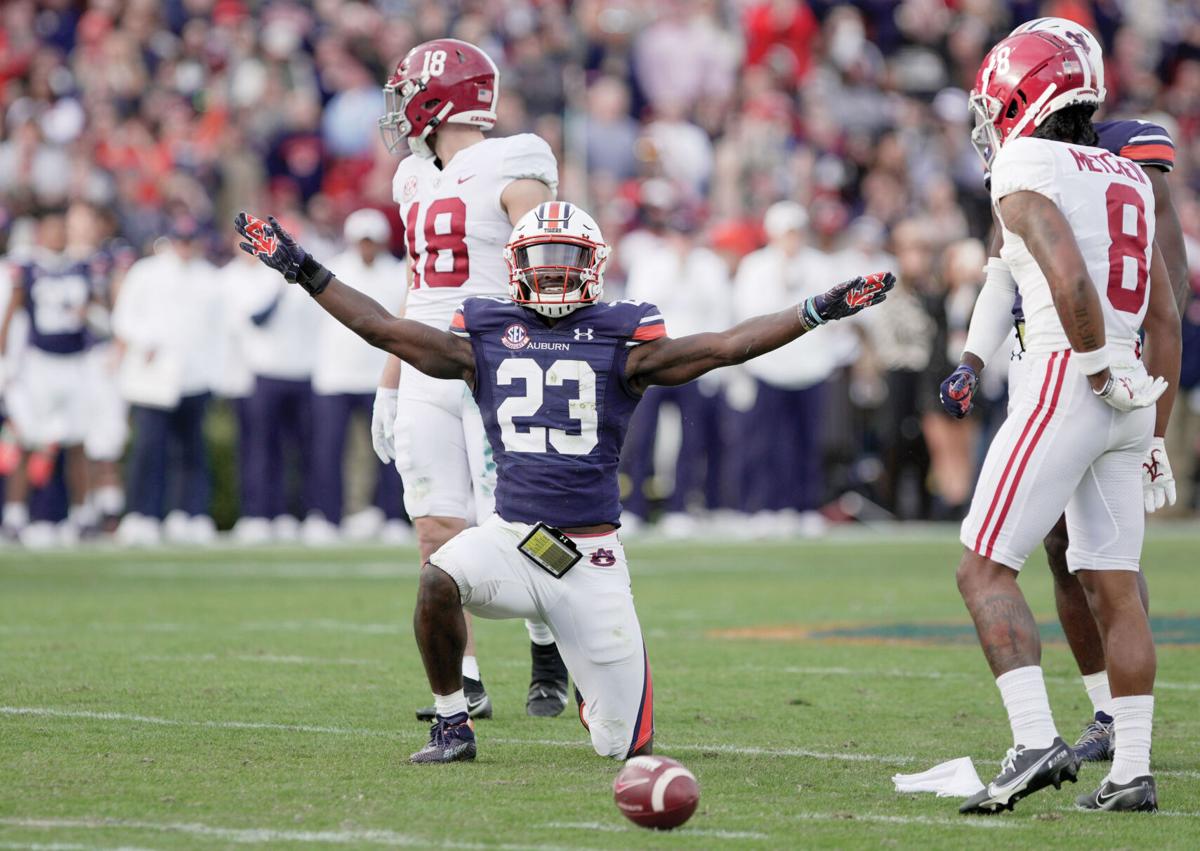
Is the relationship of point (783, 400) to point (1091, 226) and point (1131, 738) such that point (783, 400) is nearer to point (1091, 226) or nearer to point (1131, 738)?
point (1091, 226)

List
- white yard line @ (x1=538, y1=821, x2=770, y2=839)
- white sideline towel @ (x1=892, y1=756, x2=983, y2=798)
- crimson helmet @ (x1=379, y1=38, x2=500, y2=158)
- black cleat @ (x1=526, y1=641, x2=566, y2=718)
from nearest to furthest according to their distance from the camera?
1. white yard line @ (x1=538, y1=821, x2=770, y2=839)
2. white sideline towel @ (x1=892, y1=756, x2=983, y2=798)
3. black cleat @ (x1=526, y1=641, x2=566, y2=718)
4. crimson helmet @ (x1=379, y1=38, x2=500, y2=158)

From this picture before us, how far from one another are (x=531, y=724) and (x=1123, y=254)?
2.52 metres

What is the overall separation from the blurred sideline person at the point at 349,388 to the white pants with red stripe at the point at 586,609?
8921mm

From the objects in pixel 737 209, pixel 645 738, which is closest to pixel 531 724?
pixel 645 738

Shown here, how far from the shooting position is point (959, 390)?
526 cm

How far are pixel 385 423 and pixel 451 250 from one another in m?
0.67

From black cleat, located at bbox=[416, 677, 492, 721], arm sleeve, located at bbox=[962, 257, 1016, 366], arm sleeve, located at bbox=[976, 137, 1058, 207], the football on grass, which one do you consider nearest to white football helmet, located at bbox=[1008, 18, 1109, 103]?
arm sleeve, located at bbox=[976, 137, 1058, 207]

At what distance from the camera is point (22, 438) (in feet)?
48.8

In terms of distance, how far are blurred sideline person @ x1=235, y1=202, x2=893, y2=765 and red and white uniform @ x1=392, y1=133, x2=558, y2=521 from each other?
899 millimetres

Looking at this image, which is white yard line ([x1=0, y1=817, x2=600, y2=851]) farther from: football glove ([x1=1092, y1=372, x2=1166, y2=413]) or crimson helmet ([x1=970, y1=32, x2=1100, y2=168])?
crimson helmet ([x1=970, y1=32, x2=1100, y2=168])

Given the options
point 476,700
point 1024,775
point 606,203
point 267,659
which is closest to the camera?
point 1024,775

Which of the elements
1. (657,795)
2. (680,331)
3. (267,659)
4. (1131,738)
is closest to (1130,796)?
(1131,738)

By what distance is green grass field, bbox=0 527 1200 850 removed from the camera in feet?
15.0

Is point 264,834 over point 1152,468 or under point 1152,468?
under
